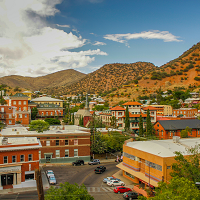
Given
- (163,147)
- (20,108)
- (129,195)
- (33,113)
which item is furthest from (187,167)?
(33,113)

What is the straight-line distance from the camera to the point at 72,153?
4488 cm

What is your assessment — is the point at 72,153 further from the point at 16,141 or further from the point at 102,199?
the point at 102,199

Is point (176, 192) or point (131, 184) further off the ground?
point (176, 192)

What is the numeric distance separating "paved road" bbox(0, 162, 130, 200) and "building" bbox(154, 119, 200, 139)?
2483 cm

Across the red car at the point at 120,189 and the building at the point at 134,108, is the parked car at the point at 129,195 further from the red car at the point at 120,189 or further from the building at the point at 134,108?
the building at the point at 134,108

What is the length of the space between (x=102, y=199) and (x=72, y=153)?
1908 centimetres

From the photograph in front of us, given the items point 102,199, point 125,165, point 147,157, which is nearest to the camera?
point 102,199

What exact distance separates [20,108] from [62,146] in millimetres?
58036

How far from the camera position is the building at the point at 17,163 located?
98.8ft

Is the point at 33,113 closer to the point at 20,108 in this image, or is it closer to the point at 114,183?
the point at 20,108

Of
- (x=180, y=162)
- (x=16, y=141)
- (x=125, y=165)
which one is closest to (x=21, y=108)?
(x=16, y=141)

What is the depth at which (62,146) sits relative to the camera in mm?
44344

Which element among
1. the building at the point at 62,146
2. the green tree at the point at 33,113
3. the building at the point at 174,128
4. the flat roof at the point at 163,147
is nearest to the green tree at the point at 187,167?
the flat roof at the point at 163,147

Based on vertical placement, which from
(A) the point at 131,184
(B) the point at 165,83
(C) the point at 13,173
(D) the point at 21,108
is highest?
(B) the point at 165,83
